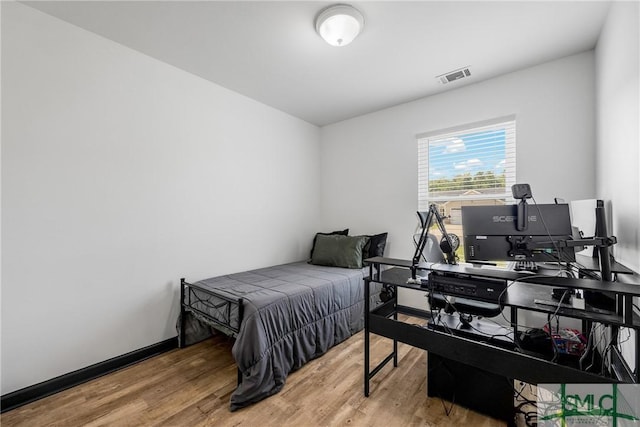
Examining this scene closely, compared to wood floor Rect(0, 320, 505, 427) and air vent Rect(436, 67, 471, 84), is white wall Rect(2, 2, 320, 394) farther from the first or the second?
air vent Rect(436, 67, 471, 84)

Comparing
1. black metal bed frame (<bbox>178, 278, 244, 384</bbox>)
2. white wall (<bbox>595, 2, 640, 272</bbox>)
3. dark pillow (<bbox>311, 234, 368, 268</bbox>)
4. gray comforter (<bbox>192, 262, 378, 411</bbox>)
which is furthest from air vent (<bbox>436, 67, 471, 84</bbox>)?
black metal bed frame (<bbox>178, 278, 244, 384</bbox>)

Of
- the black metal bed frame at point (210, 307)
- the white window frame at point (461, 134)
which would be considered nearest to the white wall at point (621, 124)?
the white window frame at point (461, 134)

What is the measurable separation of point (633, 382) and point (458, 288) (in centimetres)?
72

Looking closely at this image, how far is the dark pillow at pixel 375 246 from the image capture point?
10.7 ft

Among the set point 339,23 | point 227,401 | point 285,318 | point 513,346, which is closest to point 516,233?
point 513,346

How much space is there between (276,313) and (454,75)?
2804 mm

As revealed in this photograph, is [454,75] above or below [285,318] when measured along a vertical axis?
above

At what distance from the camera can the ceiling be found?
1821mm

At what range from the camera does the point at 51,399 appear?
1.81 meters

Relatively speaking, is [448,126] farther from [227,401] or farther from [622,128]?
[227,401]

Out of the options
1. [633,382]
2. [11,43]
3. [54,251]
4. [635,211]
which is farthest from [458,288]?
[11,43]

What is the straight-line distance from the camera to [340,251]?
3230 millimetres

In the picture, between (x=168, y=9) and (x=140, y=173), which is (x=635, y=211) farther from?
(x=140, y=173)

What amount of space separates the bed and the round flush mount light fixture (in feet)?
6.65
